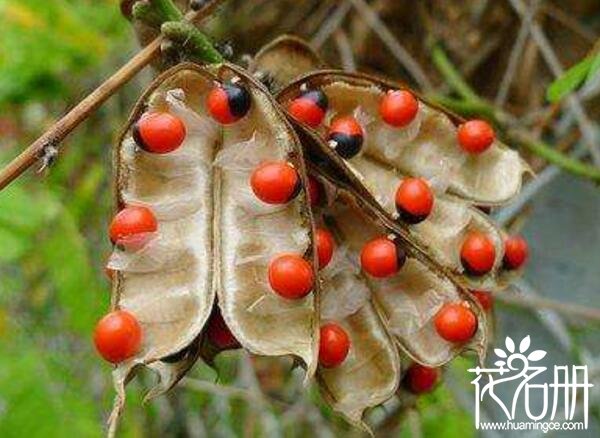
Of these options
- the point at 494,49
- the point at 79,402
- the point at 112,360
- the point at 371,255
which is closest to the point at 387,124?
the point at 371,255

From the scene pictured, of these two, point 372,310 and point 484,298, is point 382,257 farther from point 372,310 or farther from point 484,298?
point 484,298

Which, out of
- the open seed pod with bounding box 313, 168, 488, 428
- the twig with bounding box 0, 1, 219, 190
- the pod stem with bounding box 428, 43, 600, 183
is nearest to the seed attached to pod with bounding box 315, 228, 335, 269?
the open seed pod with bounding box 313, 168, 488, 428

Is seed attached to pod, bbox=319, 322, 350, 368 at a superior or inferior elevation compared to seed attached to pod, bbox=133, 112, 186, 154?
inferior

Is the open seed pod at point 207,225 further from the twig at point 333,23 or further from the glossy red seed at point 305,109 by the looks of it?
the twig at point 333,23

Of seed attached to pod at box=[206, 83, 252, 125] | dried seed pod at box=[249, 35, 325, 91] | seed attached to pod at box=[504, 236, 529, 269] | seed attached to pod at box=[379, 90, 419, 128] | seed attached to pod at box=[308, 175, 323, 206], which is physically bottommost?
seed attached to pod at box=[504, 236, 529, 269]

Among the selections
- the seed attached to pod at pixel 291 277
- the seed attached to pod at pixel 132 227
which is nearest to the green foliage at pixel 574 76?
the seed attached to pod at pixel 291 277

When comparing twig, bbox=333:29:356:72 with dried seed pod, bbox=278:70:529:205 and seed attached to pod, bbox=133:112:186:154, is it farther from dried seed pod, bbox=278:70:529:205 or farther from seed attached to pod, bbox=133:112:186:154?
seed attached to pod, bbox=133:112:186:154
